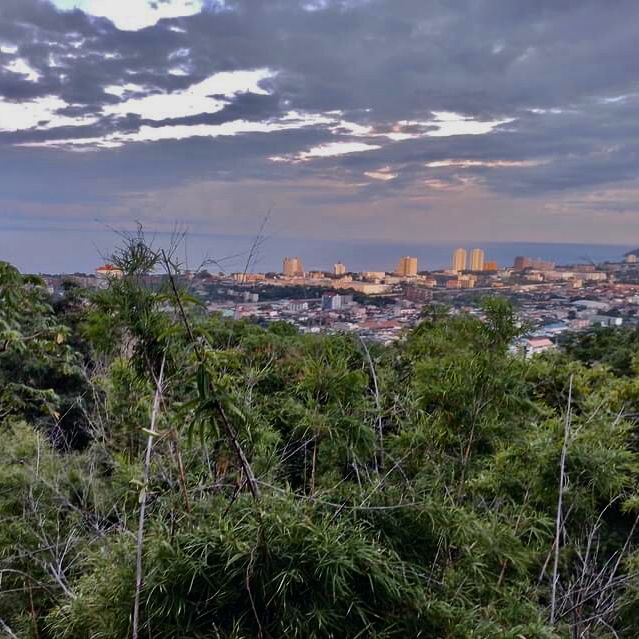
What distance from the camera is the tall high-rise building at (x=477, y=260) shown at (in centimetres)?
452

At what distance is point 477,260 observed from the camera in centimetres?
480

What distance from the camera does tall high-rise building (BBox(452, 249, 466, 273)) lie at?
4714 mm

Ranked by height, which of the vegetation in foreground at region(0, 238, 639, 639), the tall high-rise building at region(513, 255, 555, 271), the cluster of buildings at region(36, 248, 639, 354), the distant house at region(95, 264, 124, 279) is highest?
the tall high-rise building at region(513, 255, 555, 271)

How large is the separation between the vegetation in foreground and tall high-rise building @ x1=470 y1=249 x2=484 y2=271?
0.91 m

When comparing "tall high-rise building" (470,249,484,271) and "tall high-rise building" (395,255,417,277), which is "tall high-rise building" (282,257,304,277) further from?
"tall high-rise building" (470,249,484,271)

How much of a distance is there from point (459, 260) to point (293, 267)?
1818 millimetres

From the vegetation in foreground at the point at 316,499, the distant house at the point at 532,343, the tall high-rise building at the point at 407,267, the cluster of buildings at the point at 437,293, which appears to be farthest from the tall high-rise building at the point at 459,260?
the distant house at the point at 532,343

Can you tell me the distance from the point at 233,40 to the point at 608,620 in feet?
21.1

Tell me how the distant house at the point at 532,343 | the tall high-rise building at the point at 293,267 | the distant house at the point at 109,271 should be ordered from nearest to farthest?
the distant house at the point at 109,271 < the distant house at the point at 532,343 < the tall high-rise building at the point at 293,267

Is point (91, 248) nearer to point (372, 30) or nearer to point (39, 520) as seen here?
point (39, 520)

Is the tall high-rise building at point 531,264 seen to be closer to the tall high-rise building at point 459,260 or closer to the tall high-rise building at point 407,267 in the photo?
the tall high-rise building at point 459,260

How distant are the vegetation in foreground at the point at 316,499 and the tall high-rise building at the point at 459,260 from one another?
99 centimetres

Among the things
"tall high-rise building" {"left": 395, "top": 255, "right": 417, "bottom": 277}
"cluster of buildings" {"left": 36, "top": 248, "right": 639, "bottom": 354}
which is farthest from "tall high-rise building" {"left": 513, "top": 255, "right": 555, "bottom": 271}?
"tall high-rise building" {"left": 395, "top": 255, "right": 417, "bottom": 277}

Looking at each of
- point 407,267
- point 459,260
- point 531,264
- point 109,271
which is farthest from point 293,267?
point 109,271
